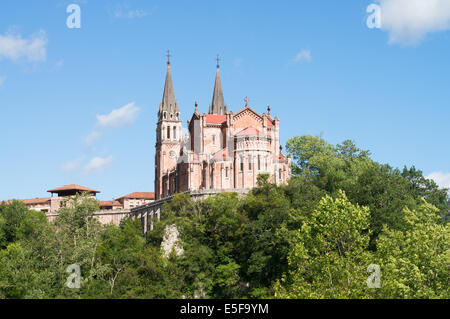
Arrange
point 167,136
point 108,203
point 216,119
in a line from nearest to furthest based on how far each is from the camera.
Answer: point 216,119 → point 167,136 → point 108,203

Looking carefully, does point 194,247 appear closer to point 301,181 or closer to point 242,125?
point 301,181

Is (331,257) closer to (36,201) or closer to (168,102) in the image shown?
(168,102)

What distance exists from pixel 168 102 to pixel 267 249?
48989mm

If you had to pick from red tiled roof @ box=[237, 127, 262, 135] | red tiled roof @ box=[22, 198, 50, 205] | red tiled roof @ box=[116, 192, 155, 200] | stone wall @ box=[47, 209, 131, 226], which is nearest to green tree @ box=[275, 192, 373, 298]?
red tiled roof @ box=[237, 127, 262, 135]

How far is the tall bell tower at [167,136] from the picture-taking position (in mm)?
97562

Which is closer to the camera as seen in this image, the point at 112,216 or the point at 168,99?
the point at 112,216

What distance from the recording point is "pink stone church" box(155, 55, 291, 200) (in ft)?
261

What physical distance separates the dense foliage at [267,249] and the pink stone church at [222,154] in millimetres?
10890

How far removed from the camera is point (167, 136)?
3883 inches

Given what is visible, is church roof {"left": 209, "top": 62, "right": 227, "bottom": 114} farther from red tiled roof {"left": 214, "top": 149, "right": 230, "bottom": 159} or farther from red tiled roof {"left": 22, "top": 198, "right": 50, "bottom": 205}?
red tiled roof {"left": 22, "top": 198, "right": 50, "bottom": 205}

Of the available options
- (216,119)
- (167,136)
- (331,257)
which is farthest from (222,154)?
(331,257)

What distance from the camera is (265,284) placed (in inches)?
2137
